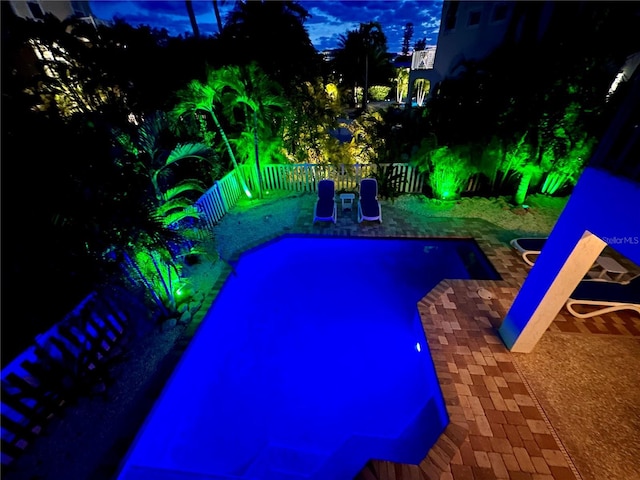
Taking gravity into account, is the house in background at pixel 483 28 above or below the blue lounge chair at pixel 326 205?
above

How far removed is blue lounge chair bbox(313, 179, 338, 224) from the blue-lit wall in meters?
5.48

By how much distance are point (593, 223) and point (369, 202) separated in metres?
6.25

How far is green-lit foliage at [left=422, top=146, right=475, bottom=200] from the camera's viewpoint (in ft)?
28.3

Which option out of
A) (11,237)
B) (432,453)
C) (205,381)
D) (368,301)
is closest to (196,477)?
(205,381)

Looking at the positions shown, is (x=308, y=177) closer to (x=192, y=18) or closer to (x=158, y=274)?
(x=158, y=274)

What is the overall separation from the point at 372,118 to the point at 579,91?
6.40 metres

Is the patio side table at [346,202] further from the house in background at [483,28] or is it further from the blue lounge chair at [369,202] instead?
the house in background at [483,28]

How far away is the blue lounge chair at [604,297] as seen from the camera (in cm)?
473

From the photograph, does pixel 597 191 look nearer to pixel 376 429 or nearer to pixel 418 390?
pixel 418 390

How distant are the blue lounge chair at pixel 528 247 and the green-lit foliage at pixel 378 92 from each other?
3218 centimetres

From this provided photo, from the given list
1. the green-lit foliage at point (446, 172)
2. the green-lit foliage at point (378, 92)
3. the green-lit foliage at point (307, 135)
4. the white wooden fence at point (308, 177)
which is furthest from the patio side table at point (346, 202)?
the green-lit foliage at point (378, 92)

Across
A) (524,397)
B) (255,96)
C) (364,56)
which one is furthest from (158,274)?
(364,56)

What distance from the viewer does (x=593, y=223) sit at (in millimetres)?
2766

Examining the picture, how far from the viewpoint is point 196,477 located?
144 inches
